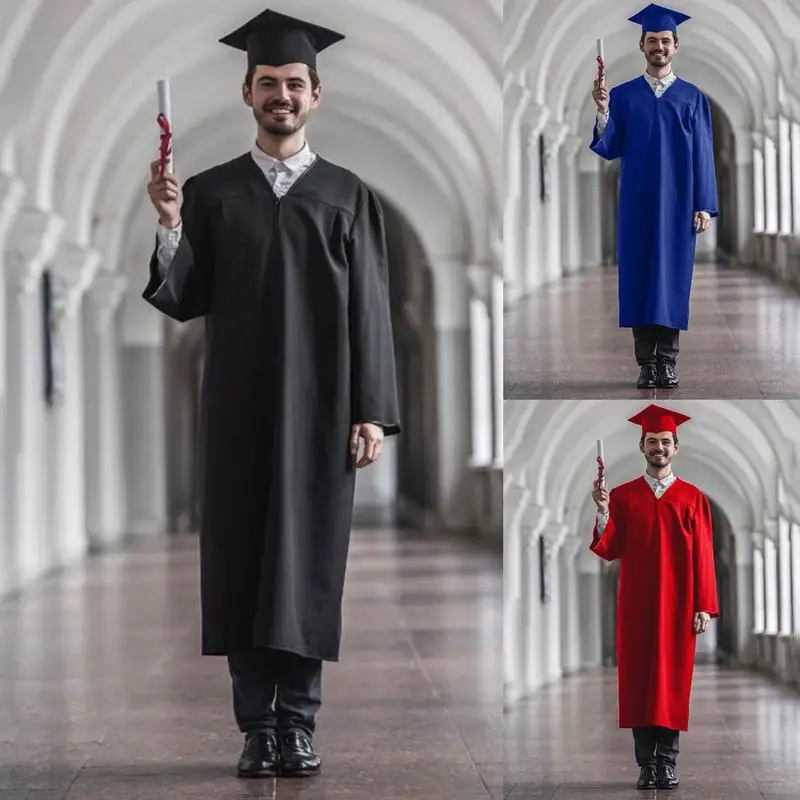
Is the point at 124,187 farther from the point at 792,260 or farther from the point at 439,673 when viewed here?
the point at 792,260

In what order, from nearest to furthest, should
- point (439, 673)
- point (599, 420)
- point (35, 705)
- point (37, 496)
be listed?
point (599, 420)
point (35, 705)
point (439, 673)
point (37, 496)

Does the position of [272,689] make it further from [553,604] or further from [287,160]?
[287,160]

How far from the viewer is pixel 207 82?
14727 mm

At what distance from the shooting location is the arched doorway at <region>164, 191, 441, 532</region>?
2231 centimetres

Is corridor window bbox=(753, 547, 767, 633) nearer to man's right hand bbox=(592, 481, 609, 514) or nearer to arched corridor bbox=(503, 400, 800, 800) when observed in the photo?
arched corridor bbox=(503, 400, 800, 800)

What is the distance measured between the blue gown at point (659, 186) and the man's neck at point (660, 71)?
0.03 metres

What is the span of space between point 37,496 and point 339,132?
5904 mm

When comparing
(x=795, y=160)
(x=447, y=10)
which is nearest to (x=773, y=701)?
(x=795, y=160)

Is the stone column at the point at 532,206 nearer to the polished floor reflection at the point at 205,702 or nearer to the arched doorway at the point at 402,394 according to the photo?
the polished floor reflection at the point at 205,702

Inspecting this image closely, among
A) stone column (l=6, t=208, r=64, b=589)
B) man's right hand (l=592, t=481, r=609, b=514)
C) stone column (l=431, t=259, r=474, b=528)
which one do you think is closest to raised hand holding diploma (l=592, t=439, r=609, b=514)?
man's right hand (l=592, t=481, r=609, b=514)

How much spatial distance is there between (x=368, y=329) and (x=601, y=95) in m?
1.09

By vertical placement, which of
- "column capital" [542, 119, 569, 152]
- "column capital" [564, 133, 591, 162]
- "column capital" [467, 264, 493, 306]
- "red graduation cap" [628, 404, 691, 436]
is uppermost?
"column capital" [467, 264, 493, 306]

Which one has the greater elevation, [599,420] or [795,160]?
[795,160]

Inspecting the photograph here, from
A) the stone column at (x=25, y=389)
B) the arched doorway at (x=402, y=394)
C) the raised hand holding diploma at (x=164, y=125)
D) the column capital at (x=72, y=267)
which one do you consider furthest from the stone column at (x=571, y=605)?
the arched doorway at (x=402, y=394)
